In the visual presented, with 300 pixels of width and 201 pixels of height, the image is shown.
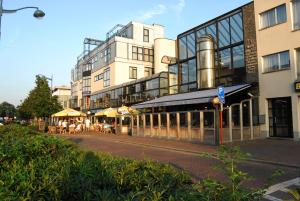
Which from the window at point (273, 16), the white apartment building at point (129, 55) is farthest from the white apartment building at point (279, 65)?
the white apartment building at point (129, 55)

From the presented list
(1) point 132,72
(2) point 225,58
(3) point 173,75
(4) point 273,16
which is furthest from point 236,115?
(1) point 132,72

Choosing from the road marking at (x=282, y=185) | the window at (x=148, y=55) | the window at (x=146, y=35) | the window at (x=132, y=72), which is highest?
the window at (x=146, y=35)

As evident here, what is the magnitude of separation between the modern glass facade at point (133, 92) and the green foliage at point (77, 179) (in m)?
28.4

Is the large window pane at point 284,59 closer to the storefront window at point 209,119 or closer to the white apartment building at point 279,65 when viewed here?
the white apartment building at point 279,65

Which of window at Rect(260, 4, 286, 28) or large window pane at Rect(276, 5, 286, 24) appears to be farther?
window at Rect(260, 4, 286, 28)

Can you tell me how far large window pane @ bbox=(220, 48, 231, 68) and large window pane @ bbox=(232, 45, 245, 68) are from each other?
1.86ft

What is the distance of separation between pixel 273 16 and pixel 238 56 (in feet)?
12.3

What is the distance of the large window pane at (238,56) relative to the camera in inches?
938

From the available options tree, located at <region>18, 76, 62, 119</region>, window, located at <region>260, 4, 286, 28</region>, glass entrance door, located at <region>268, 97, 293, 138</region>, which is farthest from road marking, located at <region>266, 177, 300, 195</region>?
tree, located at <region>18, 76, 62, 119</region>

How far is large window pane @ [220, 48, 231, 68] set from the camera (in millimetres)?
25047

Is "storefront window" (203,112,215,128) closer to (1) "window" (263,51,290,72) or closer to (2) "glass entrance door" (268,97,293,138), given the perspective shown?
(2) "glass entrance door" (268,97,293,138)

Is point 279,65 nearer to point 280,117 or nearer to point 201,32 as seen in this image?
point 280,117

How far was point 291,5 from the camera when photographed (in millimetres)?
20375

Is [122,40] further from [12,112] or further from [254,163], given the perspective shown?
[12,112]
